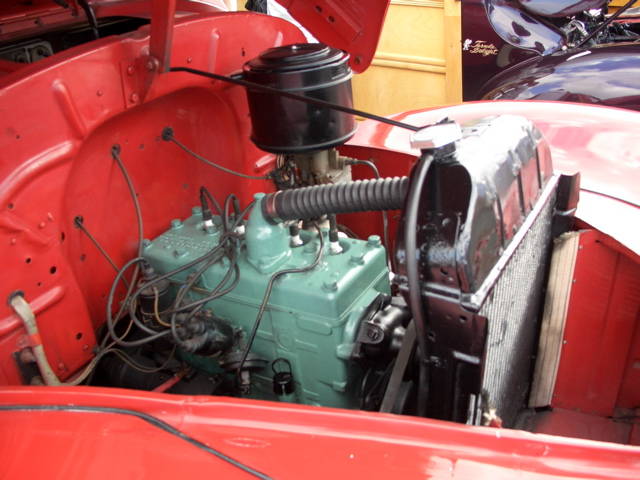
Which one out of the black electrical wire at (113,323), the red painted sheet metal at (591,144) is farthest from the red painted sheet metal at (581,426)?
the black electrical wire at (113,323)

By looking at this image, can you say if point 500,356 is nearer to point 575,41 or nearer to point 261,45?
point 261,45

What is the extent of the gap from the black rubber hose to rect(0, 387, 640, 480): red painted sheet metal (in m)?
0.50

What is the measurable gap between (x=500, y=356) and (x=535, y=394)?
1.52ft

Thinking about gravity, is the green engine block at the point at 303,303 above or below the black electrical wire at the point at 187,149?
below

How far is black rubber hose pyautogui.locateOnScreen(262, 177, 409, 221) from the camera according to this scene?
1.23 m

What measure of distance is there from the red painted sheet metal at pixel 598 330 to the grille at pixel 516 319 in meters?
0.09

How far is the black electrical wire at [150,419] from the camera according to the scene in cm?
84

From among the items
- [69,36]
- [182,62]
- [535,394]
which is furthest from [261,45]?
[535,394]

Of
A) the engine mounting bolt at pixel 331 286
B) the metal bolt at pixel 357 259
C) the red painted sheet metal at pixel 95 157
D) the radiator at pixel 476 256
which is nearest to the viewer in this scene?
the radiator at pixel 476 256

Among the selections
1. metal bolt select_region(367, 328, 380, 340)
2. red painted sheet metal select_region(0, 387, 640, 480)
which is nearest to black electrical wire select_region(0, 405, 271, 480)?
red painted sheet metal select_region(0, 387, 640, 480)

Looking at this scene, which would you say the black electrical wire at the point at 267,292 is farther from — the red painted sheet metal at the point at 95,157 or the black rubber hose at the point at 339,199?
the red painted sheet metal at the point at 95,157

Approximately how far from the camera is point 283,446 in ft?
2.83

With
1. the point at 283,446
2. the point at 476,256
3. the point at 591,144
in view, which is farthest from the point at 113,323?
the point at 591,144

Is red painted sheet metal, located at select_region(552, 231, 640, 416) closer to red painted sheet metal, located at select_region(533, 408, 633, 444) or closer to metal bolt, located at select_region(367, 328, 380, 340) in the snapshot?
red painted sheet metal, located at select_region(533, 408, 633, 444)
